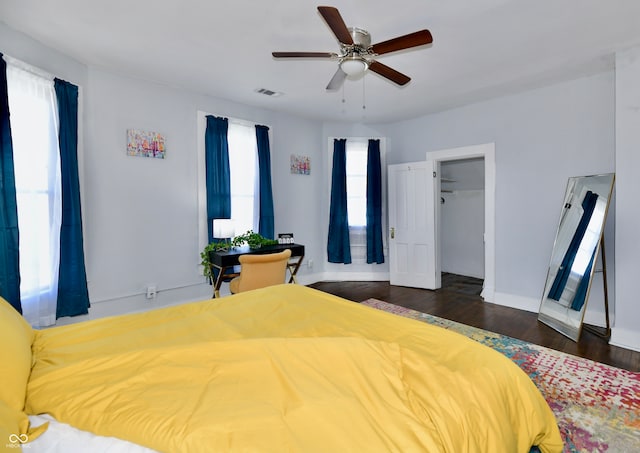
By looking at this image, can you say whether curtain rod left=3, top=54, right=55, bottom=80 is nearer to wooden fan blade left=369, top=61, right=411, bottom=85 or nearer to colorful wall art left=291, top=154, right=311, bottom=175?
wooden fan blade left=369, top=61, right=411, bottom=85

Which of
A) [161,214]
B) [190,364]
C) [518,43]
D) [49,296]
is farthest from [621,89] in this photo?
[49,296]

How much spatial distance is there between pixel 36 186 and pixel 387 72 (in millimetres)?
3177

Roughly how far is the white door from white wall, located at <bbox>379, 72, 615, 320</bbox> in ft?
2.29

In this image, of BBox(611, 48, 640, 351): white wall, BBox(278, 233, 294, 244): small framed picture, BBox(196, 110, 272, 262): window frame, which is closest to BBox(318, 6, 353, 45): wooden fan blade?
BBox(196, 110, 272, 262): window frame

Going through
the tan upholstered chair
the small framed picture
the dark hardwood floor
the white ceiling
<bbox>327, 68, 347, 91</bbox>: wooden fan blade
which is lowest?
the dark hardwood floor

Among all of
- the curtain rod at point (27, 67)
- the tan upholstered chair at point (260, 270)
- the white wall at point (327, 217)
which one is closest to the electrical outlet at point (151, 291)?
the tan upholstered chair at point (260, 270)

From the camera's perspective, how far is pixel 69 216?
3.01 meters

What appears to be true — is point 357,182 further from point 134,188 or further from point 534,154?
point 134,188

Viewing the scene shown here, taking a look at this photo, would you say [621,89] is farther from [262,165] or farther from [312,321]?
[262,165]

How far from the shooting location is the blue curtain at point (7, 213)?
2.42m

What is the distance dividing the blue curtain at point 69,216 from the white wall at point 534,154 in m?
4.65

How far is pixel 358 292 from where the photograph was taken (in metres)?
4.85

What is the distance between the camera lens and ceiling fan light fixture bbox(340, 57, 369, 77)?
2391mm

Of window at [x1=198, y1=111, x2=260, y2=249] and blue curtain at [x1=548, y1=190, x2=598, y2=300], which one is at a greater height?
window at [x1=198, y1=111, x2=260, y2=249]
